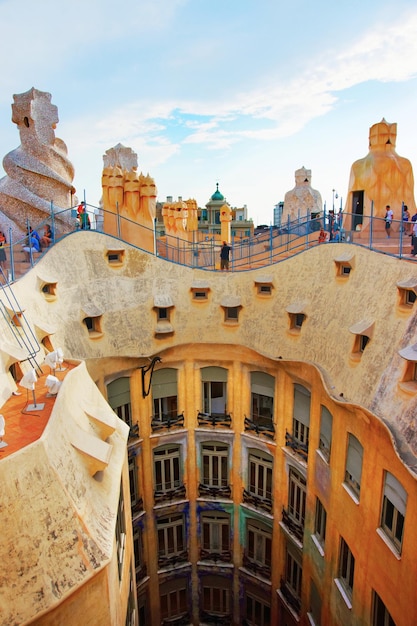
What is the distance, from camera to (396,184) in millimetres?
28031

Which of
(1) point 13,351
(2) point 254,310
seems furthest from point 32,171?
(1) point 13,351

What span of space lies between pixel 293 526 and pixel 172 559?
8112 mm

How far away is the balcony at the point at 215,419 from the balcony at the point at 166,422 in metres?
1.05

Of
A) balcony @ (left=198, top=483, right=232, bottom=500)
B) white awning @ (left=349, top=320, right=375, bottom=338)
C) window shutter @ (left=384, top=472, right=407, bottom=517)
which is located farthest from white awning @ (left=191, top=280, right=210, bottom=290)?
window shutter @ (left=384, top=472, right=407, bottom=517)

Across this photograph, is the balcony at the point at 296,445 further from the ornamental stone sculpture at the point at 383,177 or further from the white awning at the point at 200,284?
the ornamental stone sculpture at the point at 383,177

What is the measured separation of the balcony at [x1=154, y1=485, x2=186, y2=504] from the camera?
84.2 ft

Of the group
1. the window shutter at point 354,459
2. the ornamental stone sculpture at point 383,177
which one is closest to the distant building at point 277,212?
the ornamental stone sculpture at point 383,177

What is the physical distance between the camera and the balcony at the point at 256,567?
83.0 ft

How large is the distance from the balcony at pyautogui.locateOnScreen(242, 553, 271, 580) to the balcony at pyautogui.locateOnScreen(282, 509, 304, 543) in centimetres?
390

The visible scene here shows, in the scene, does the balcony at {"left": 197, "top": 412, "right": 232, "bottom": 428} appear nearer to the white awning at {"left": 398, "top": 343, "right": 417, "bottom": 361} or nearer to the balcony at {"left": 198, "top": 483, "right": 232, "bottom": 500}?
the balcony at {"left": 198, "top": 483, "right": 232, "bottom": 500}

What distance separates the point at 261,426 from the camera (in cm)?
2464

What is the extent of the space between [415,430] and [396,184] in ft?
62.2

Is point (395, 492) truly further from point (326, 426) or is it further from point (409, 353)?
point (326, 426)

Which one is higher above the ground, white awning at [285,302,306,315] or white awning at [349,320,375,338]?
white awning at [285,302,306,315]
